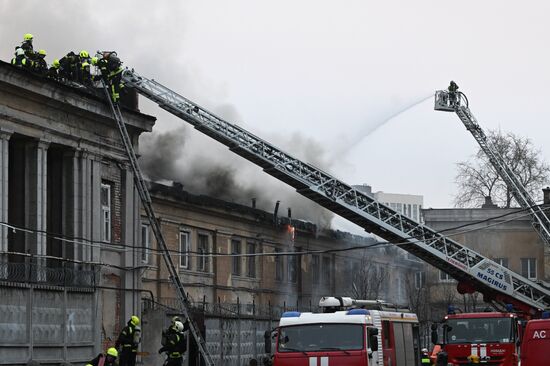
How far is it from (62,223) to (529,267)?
121 ft

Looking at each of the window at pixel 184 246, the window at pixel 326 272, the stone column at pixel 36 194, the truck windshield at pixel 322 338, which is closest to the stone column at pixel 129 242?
the stone column at pixel 36 194

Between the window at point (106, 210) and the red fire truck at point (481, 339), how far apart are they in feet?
29.8

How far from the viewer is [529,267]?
59.7 meters

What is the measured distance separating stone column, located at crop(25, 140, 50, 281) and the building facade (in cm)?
2

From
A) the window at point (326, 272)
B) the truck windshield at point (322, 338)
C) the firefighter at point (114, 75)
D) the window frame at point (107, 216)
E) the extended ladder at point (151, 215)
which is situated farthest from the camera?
the window at point (326, 272)

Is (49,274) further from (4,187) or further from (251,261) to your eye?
(251,261)

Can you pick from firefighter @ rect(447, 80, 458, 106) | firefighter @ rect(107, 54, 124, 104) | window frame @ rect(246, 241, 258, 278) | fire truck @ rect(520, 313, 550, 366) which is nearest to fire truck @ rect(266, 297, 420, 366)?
fire truck @ rect(520, 313, 550, 366)

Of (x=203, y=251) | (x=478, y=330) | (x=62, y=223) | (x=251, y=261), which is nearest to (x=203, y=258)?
(x=203, y=251)

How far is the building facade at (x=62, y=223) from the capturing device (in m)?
25.2

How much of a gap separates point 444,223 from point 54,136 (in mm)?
36154

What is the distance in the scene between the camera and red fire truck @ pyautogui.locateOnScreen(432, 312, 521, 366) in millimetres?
27734

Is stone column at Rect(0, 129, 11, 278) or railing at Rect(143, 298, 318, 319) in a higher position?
stone column at Rect(0, 129, 11, 278)

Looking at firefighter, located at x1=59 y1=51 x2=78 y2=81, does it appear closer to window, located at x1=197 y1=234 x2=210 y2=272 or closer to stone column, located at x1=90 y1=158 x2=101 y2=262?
stone column, located at x1=90 y1=158 x2=101 y2=262

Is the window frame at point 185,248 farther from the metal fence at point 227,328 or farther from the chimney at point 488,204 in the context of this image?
the chimney at point 488,204
